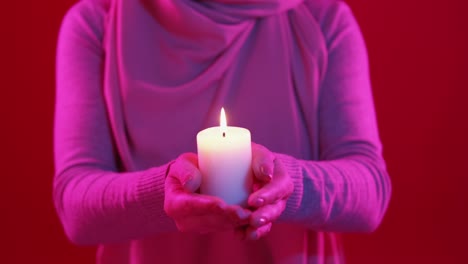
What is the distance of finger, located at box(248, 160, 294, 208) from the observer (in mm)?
647

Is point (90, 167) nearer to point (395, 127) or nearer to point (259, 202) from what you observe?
point (259, 202)

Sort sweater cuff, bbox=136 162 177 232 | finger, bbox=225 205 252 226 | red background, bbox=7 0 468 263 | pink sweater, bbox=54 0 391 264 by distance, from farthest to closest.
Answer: red background, bbox=7 0 468 263 < pink sweater, bbox=54 0 391 264 < sweater cuff, bbox=136 162 177 232 < finger, bbox=225 205 252 226

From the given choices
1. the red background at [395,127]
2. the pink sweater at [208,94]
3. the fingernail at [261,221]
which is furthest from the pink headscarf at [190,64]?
the red background at [395,127]

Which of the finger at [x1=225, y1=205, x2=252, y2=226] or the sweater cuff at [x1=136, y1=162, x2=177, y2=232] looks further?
the sweater cuff at [x1=136, y1=162, x2=177, y2=232]

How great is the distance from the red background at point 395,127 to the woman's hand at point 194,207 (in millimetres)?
957

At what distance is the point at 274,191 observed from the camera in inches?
26.0

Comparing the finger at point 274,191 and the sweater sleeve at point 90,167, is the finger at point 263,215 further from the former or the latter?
the sweater sleeve at point 90,167

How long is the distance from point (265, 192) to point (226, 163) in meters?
0.06

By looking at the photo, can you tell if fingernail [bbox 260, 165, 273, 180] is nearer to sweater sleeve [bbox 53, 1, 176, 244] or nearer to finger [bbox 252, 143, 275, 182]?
finger [bbox 252, 143, 275, 182]

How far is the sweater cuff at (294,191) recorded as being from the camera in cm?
84

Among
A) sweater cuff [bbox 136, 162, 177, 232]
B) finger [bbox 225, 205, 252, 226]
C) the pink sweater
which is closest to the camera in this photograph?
finger [bbox 225, 205, 252, 226]

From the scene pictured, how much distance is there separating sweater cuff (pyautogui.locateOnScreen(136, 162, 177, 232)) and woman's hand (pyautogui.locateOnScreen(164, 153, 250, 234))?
8cm

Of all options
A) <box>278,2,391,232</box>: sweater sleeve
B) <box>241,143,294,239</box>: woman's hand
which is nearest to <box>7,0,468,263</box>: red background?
<box>278,2,391,232</box>: sweater sleeve

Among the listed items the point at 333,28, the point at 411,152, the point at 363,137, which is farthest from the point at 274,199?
the point at 411,152
